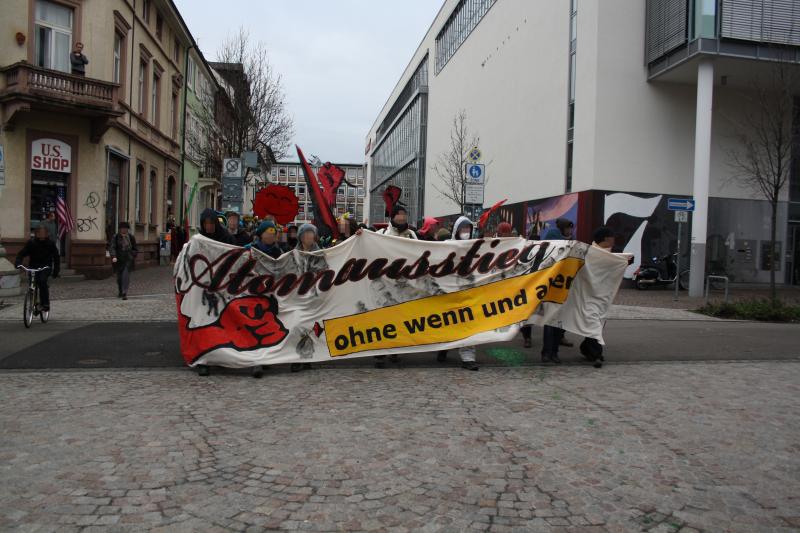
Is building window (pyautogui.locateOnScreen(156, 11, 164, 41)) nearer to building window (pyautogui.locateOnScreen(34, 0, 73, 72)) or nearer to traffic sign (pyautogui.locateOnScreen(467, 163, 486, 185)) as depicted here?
building window (pyautogui.locateOnScreen(34, 0, 73, 72))

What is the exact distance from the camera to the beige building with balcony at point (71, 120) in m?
16.9

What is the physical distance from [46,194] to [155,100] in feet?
32.8

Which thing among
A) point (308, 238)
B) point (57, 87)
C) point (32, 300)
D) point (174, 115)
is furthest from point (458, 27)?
point (308, 238)

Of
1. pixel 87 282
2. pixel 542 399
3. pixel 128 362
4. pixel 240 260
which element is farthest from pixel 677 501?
pixel 87 282

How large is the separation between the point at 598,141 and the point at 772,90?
5.32 m

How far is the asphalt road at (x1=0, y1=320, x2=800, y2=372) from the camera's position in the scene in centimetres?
751

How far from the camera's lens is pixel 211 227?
297 inches

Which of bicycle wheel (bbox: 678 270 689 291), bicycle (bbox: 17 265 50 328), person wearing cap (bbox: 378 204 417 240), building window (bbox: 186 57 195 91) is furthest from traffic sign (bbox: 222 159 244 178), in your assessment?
building window (bbox: 186 57 195 91)

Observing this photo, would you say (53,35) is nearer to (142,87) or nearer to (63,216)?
(63,216)

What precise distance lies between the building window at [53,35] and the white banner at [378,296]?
1481cm

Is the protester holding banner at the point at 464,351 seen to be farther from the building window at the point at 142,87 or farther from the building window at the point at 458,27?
the building window at the point at 458,27

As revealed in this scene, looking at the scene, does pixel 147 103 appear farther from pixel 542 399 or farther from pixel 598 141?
pixel 542 399

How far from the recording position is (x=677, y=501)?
11.5 ft

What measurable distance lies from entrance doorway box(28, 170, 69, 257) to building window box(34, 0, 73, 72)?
3208 mm
